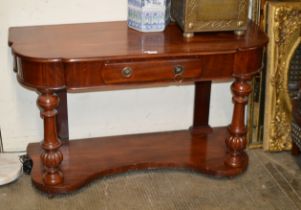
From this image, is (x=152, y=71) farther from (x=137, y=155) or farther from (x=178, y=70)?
(x=137, y=155)

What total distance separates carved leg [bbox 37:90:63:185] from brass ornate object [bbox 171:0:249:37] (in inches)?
24.1

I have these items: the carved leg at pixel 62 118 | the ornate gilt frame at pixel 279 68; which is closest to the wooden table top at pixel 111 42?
the ornate gilt frame at pixel 279 68

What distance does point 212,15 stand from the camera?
2.22 m

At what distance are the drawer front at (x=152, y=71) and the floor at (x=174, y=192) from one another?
20.5 inches

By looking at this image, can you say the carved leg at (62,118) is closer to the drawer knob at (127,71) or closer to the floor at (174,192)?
the floor at (174,192)

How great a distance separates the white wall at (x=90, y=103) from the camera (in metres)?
2.35

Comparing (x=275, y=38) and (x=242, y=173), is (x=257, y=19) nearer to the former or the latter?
(x=275, y=38)

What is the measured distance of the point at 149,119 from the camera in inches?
106

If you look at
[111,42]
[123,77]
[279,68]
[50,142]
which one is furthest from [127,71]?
[279,68]

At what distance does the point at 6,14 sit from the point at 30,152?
0.63 meters

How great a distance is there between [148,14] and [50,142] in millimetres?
652

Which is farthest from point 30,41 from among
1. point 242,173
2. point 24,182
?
point 242,173

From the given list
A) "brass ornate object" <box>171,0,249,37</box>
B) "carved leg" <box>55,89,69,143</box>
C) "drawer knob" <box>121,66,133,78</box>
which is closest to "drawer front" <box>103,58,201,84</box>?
"drawer knob" <box>121,66,133,78</box>

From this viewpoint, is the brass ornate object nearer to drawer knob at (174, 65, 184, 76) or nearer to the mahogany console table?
the mahogany console table
